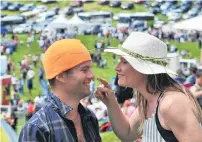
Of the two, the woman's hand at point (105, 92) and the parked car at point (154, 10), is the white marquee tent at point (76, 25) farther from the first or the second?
the woman's hand at point (105, 92)

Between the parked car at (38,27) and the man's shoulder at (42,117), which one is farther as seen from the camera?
the parked car at (38,27)

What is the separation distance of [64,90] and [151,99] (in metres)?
0.45

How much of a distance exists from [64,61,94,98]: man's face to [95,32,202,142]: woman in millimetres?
232

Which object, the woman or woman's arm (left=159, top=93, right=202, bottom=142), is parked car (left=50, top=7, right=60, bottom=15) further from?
woman's arm (left=159, top=93, right=202, bottom=142)

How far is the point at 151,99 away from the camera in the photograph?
2211mm

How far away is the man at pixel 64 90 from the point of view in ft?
6.29

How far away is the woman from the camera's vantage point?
196 cm

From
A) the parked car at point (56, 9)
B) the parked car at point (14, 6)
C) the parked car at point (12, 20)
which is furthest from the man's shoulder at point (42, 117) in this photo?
the parked car at point (14, 6)

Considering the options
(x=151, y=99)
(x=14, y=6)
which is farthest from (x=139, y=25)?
(x=151, y=99)

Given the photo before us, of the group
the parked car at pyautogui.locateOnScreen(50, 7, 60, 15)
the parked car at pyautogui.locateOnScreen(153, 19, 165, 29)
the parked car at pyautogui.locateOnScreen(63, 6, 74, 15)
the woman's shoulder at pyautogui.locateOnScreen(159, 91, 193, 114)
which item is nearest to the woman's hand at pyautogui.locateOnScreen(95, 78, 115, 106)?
the woman's shoulder at pyautogui.locateOnScreen(159, 91, 193, 114)

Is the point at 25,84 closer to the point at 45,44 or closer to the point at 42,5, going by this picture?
the point at 45,44

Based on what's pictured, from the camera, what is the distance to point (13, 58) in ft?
74.0

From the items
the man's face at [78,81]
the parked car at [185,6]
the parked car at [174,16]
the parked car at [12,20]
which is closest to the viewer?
the man's face at [78,81]

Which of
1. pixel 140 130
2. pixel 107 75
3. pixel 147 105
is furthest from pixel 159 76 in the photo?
pixel 107 75
